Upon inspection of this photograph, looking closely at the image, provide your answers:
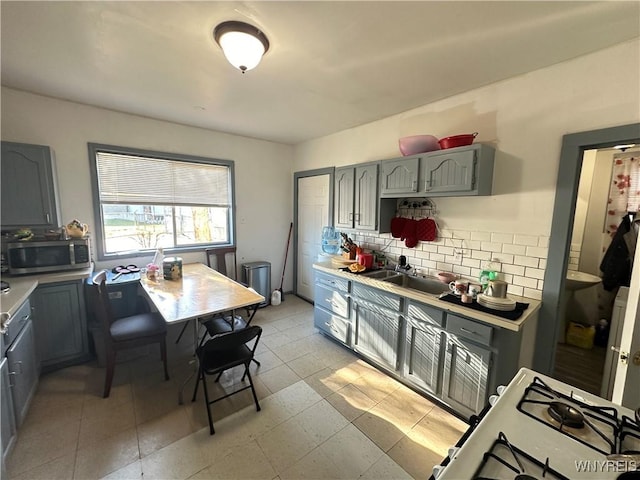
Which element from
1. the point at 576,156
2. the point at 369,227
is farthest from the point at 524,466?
the point at 369,227

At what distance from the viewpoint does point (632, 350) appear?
1.05 meters

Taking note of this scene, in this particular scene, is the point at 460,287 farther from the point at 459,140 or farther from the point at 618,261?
the point at 618,261

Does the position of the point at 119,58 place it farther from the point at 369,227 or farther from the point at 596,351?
the point at 596,351

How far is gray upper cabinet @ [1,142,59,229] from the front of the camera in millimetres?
2275

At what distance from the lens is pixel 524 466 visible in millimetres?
772

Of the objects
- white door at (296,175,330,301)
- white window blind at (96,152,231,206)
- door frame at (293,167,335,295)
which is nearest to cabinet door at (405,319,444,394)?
door frame at (293,167,335,295)

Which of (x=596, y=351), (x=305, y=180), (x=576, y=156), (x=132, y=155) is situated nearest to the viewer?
(x=576, y=156)

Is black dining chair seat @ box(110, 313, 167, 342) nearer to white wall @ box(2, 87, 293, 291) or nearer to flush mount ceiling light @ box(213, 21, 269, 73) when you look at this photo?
white wall @ box(2, 87, 293, 291)

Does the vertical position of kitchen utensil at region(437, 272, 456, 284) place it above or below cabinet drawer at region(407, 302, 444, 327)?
above

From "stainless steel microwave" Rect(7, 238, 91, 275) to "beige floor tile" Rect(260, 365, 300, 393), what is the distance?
2152 millimetres

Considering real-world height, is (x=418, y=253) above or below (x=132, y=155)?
below

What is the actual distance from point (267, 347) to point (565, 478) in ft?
8.67

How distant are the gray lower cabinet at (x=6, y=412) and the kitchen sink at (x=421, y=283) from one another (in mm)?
2814

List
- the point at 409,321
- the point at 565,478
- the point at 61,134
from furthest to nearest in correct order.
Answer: the point at 61,134, the point at 409,321, the point at 565,478
